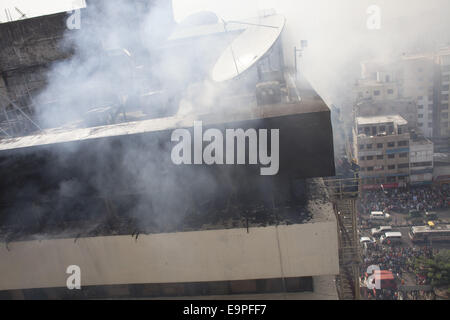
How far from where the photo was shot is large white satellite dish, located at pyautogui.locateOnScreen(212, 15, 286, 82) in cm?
653

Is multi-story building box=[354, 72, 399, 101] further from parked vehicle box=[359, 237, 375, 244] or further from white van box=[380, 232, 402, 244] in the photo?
parked vehicle box=[359, 237, 375, 244]

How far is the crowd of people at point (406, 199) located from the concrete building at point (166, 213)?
16.7m

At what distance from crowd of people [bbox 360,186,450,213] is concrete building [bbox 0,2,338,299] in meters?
16.7

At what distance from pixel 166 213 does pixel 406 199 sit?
19.8 m

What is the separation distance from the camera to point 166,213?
495 centimetres

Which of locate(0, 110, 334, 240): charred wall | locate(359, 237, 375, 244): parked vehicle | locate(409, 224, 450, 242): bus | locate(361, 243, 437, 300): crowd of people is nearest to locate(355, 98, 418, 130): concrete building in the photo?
locate(409, 224, 450, 242): bus

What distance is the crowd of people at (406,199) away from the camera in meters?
19.4

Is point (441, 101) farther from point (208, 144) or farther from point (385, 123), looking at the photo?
point (208, 144)

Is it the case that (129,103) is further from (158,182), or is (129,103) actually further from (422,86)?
(422,86)

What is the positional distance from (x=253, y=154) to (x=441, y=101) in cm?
2997

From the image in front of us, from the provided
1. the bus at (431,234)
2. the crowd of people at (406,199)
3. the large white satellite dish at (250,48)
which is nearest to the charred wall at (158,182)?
the large white satellite dish at (250,48)

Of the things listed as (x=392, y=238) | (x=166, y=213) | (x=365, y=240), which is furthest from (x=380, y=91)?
(x=166, y=213)

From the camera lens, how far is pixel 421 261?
43.3ft

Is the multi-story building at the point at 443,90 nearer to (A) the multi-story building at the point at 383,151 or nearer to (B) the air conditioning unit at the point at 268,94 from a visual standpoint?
(A) the multi-story building at the point at 383,151
